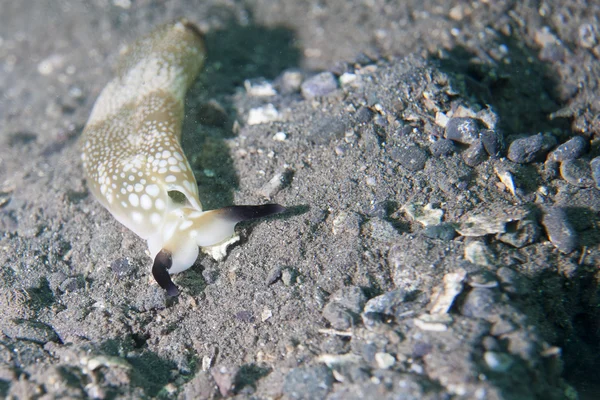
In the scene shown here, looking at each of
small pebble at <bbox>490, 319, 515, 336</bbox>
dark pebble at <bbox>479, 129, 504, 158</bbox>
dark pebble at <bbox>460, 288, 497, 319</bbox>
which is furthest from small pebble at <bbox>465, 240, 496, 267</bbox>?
dark pebble at <bbox>479, 129, 504, 158</bbox>

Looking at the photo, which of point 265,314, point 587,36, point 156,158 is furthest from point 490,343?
point 587,36

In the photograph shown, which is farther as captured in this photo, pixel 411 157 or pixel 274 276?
pixel 411 157

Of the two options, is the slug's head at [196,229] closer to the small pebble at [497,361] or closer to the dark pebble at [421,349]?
the dark pebble at [421,349]

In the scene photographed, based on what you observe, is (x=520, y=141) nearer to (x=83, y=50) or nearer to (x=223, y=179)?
(x=223, y=179)

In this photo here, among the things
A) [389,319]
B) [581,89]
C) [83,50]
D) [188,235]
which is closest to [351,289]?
[389,319]

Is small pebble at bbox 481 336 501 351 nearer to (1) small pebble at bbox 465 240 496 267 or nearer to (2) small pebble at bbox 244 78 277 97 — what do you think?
(1) small pebble at bbox 465 240 496 267

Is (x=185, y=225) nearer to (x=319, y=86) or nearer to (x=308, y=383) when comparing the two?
(x=308, y=383)
